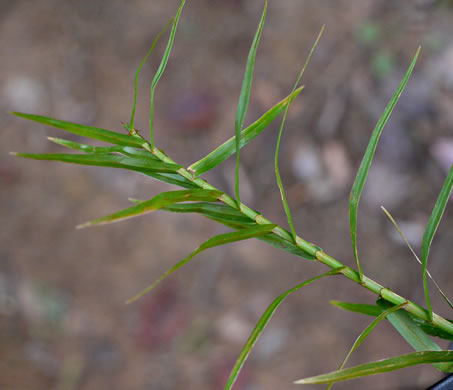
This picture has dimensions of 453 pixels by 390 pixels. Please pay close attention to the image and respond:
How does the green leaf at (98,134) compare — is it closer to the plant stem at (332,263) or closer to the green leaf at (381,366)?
the plant stem at (332,263)

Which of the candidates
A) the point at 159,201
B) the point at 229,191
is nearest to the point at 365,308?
the point at 159,201

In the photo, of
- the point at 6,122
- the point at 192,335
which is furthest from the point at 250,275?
the point at 6,122

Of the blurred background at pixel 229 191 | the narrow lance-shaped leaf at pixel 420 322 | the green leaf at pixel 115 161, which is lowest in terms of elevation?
the narrow lance-shaped leaf at pixel 420 322

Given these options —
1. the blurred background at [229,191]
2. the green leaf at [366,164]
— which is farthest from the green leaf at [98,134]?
the blurred background at [229,191]

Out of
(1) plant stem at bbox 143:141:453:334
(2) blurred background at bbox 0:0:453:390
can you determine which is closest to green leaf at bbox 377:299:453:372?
(1) plant stem at bbox 143:141:453:334

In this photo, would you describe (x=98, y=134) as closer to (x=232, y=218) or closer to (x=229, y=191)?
(x=232, y=218)

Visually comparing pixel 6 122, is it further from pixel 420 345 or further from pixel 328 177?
pixel 420 345

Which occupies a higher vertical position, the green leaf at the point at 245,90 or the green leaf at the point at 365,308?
the green leaf at the point at 245,90
